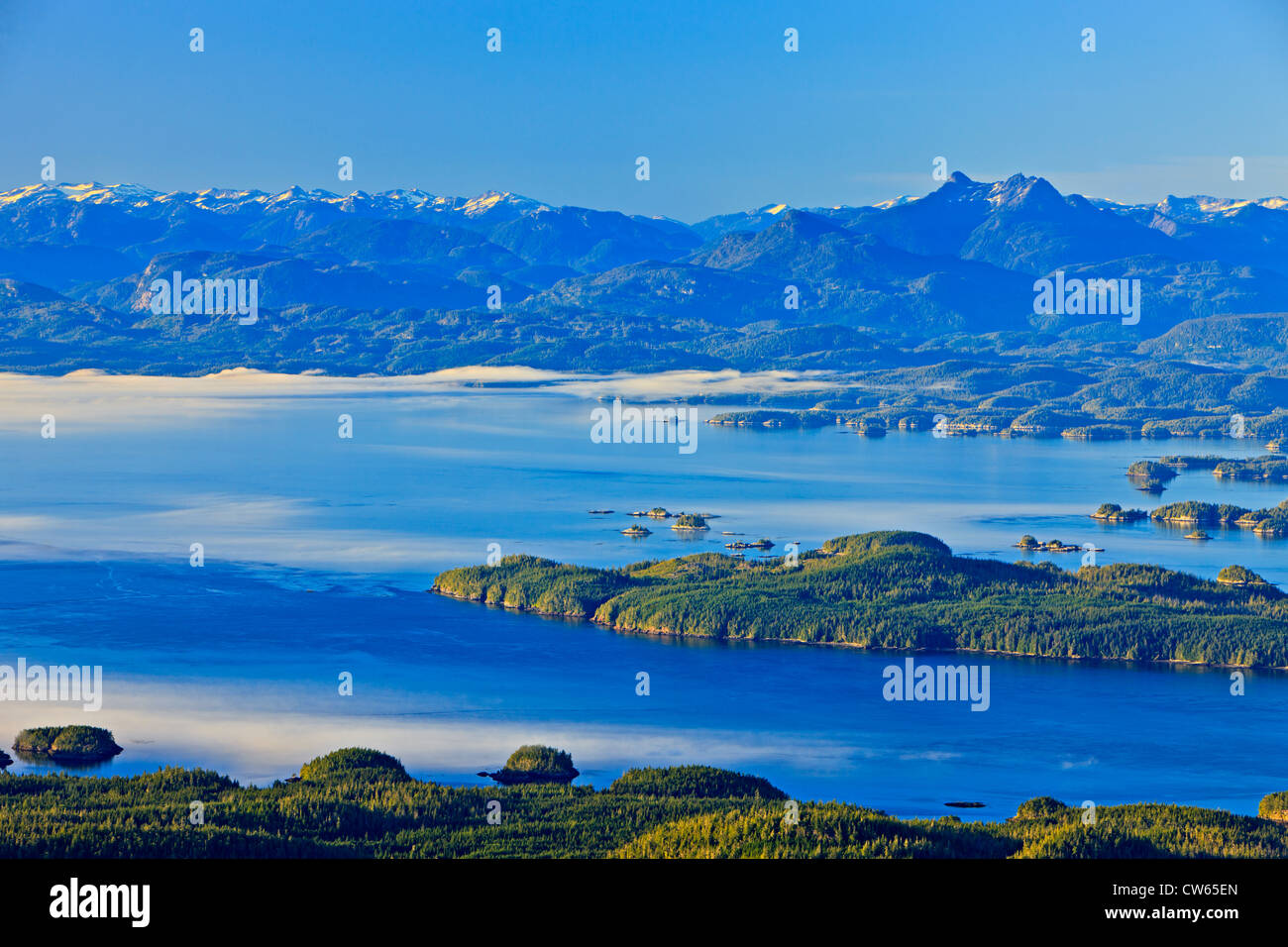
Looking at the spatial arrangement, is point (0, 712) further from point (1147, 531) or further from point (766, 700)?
point (1147, 531)

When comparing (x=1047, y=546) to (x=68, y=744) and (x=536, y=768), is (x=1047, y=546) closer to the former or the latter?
(x=536, y=768)

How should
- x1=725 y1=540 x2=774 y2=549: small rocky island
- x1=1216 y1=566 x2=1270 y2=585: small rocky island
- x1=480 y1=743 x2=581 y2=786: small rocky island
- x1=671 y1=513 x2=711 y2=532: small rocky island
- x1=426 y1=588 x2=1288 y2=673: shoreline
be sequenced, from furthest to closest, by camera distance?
x1=671 y1=513 x2=711 y2=532: small rocky island → x1=725 y1=540 x2=774 y2=549: small rocky island → x1=1216 y1=566 x2=1270 y2=585: small rocky island → x1=426 y1=588 x2=1288 y2=673: shoreline → x1=480 y1=743 x2=581 y2=786: small rocky island

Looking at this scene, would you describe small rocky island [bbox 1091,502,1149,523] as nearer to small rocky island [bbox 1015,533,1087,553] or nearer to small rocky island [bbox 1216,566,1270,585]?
small rocky island [bbox 1015,533,1087,553]

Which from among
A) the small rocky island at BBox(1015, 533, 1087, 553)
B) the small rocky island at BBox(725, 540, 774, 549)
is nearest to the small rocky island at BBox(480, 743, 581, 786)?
the small rocky island at BBox(725, 540, 774, 549)

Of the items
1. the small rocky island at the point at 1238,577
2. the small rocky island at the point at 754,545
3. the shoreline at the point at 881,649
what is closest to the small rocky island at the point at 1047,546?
the small rocky island at the point at 1238,577

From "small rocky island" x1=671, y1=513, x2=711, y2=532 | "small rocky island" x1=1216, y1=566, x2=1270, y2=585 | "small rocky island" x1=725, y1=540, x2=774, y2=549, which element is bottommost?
"small rocky island" x1=1216, y1=566, x2=1270, y2=585

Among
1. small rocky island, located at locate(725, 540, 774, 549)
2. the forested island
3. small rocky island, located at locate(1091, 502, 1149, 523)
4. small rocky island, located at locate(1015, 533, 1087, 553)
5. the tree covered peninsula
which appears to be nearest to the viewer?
the forested island
